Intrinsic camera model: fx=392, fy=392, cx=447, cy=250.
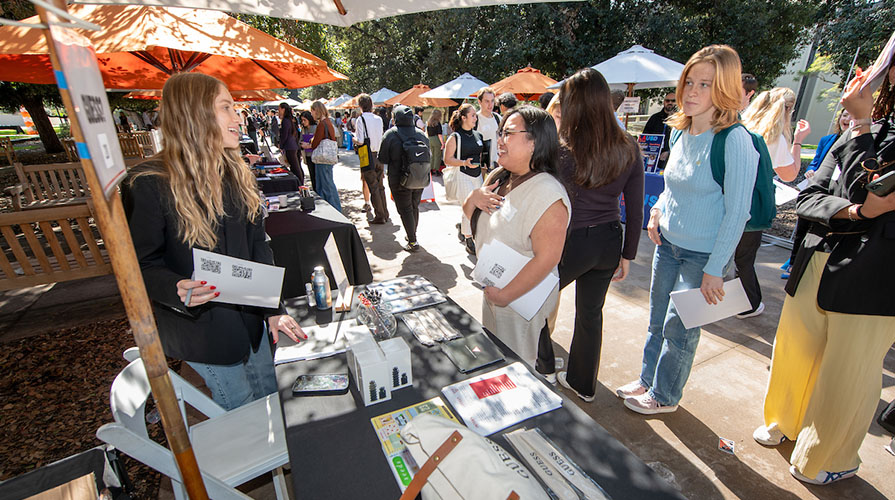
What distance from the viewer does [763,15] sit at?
39.0 ft

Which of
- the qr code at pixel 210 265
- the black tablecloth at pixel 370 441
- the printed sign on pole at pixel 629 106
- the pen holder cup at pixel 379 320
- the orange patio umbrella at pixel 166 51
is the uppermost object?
the orange patio umbrella at pixel 166 51

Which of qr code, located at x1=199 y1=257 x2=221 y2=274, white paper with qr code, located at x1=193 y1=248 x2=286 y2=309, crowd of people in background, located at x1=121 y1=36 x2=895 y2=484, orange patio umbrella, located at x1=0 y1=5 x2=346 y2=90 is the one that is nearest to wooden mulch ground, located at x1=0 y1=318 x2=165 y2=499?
crowd of people in background, located at x1=121 y1=36 x2=895 y2=484

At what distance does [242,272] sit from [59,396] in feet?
8.87

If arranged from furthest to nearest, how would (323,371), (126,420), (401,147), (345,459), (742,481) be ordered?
(401,147)
(742,481)
(323,371)
(126,420)
(345,459)

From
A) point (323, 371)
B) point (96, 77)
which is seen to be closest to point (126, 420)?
point (323, 371)

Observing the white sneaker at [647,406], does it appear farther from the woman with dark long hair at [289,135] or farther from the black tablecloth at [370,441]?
the woman with dark long hair at [289,135]

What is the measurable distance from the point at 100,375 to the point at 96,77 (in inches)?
136

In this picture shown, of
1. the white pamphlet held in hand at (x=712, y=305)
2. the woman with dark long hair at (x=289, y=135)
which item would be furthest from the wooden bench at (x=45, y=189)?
the white pamphlet held in hand at (x=712, y=305)

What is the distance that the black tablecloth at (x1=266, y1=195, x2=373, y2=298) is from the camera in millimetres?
3303

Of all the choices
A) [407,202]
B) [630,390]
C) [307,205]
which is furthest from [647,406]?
[407,202]

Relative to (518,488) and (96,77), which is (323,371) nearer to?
(518,488)

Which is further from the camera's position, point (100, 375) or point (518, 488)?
point (100, 375)

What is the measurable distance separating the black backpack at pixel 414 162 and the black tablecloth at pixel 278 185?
1.51 m

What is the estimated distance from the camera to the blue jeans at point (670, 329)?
2.28 m
